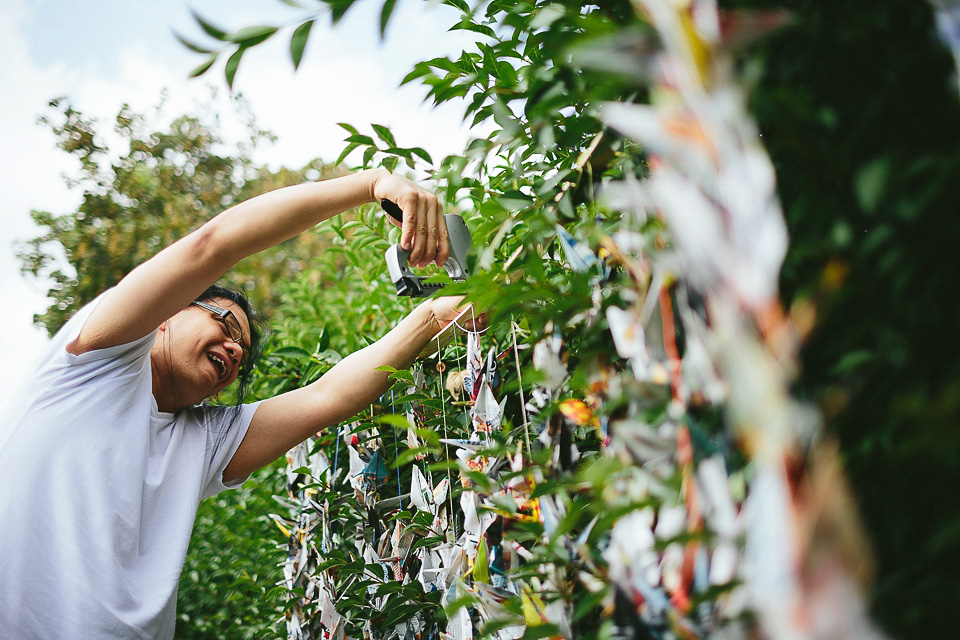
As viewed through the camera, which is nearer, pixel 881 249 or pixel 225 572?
pixel 881 249

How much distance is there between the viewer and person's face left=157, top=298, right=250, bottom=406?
1.53 m

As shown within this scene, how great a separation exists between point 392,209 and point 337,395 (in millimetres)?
520

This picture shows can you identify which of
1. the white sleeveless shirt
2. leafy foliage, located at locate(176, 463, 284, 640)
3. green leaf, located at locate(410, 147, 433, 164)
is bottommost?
leafy foliage, located at locate(176, 463, 284, 640)

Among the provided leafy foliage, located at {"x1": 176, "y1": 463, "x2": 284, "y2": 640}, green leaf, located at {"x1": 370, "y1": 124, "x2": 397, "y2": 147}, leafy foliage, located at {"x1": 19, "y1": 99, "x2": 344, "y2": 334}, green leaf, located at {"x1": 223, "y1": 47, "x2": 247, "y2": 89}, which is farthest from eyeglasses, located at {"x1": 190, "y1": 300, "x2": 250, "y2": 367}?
leafy foliage, located at {"x1": 19, "y1": 99, "x2": 344, "y2": 334}

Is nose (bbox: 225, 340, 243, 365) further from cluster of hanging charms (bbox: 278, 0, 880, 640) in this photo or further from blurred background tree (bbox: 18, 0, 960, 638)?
blurred background tree (bbox: 18, 0, 960, 638)

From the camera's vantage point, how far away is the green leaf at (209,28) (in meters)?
0.61

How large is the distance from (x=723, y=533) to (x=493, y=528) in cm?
45

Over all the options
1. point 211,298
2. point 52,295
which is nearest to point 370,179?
point 211,298

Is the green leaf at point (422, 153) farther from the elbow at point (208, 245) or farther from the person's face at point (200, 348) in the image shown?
the person's face at point (200, 348)

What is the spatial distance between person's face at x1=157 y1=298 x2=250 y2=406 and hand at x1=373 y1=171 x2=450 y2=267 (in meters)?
0.62

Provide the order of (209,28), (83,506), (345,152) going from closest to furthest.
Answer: (209,28) < (345,152) < (83,506)

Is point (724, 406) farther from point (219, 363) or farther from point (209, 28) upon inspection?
point (219, 363)

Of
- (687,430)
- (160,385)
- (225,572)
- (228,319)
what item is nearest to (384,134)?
(687,430)

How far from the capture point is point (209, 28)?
62 centimetres
